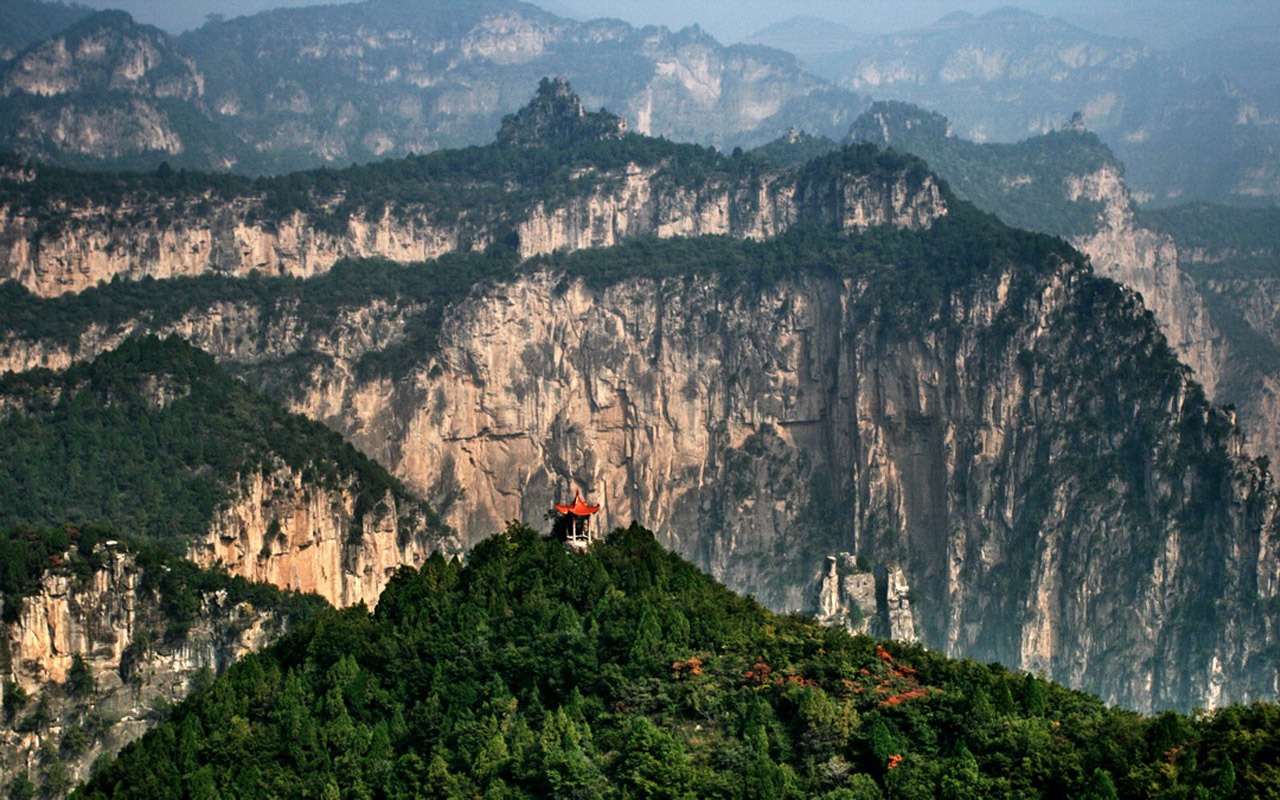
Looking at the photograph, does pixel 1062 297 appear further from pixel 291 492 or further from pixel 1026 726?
pixel 1026 726

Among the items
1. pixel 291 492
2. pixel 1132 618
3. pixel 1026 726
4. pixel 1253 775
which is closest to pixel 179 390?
pixel 291 492

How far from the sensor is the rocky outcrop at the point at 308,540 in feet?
374

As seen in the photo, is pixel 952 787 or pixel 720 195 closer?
pixel 952 787

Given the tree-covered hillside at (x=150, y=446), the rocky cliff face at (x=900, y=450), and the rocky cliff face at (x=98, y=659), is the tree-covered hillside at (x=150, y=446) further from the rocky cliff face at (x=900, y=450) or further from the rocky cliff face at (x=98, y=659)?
the rocky cliff face at (x=900, y=450)

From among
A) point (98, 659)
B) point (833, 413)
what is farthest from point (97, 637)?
point (833, 413)

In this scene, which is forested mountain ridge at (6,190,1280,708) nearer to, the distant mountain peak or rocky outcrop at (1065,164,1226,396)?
the distant mountain peak

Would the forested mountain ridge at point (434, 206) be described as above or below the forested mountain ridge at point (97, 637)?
above

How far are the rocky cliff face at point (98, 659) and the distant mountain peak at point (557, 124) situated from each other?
7817 cm

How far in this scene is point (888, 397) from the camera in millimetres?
144875

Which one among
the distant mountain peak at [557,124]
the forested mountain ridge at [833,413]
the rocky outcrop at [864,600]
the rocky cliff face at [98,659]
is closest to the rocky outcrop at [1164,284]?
the forested mountain ridge at [833,413]

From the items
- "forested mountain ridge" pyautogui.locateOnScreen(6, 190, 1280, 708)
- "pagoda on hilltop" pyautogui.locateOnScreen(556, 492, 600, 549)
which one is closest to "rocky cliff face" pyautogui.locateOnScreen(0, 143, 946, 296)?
"forested mountain ridge" pyautogui.locateOnScreen(6, 190, 1280, 708)

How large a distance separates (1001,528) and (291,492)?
142 ft

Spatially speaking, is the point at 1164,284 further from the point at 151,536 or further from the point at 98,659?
the point at 98,659

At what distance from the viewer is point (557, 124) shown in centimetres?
18125
